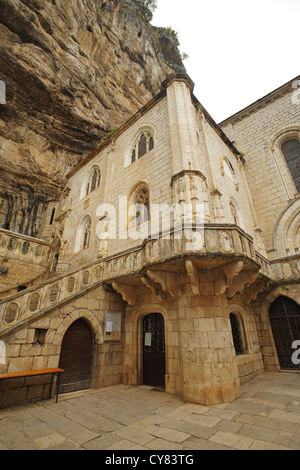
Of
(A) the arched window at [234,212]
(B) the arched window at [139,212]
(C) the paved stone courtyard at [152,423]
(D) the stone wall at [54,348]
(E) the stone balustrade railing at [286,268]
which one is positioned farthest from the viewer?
(A) the arched window at [234,212]

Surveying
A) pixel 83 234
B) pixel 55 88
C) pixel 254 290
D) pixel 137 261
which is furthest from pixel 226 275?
pixel 55 88

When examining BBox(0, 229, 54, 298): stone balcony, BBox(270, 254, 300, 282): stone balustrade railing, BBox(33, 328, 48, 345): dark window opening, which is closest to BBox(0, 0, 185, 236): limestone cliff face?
BBox(0, 229, 54, 298): stone balcony

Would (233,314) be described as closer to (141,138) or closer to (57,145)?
(141,138)

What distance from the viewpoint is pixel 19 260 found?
10484mm

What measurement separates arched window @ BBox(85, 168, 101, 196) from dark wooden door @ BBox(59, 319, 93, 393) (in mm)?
9698

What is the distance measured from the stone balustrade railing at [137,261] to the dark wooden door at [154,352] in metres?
2.03

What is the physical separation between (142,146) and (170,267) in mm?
8063

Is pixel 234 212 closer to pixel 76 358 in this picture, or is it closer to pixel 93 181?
pixel 93 181

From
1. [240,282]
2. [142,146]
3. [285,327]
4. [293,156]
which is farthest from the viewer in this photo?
[293,156]

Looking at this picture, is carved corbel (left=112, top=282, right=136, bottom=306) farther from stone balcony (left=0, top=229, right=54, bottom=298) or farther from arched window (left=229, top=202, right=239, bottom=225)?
arched window (left=229, top=202, right=239, bottom=225)

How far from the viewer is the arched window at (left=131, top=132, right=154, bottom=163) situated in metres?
10.9

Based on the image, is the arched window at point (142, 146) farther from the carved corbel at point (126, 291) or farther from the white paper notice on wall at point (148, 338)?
the white paper notice on wall at point (148, 338)

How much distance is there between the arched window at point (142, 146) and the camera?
429 inches

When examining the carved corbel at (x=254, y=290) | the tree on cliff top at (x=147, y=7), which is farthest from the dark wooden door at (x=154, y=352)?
the tree on cliff top at (x=147, y=7)
